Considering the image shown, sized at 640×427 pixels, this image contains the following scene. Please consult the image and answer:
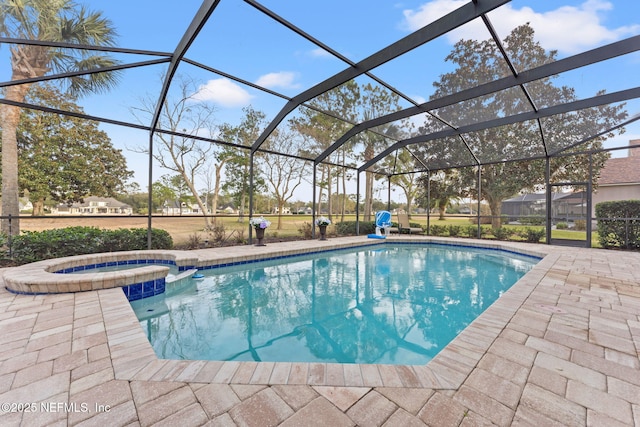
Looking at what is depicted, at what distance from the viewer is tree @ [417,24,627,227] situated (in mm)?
4866

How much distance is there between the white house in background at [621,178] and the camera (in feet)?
26.7

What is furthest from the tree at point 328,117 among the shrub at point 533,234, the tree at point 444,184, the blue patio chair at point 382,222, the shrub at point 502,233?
the shrub at point 533,234

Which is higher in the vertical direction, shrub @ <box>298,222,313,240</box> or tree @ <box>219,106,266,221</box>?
tree @ <box>219,106,266,221</box>

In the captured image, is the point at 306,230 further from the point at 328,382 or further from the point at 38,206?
the point at 328,382

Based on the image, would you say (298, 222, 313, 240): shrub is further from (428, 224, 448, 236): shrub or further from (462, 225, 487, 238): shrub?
(462, 225, 487, 238): shrub

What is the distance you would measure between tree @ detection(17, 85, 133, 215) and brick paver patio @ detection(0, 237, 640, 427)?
24.3 ft

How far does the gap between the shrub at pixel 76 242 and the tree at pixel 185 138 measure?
9.30 feet

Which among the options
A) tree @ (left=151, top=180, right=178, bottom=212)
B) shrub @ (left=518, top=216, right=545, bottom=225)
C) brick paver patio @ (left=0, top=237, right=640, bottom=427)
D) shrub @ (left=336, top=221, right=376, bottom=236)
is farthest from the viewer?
shrub @ (left=336, top=221, right=376, bottom=236)

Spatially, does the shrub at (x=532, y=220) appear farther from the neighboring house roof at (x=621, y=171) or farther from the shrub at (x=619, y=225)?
the neighboring house roof at (x=621, y=171)

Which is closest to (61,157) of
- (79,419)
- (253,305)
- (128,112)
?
(128,112)

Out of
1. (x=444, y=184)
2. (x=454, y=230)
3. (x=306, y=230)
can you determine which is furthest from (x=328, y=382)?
(x=444, y=184)

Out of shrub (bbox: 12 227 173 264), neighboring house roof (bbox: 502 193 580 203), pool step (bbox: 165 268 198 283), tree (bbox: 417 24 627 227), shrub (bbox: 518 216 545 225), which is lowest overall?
pool step (bbox: 165 268 198 283)

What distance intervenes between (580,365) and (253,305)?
338 cm

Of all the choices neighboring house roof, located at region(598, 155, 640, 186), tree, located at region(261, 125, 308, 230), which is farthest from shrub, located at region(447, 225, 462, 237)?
tree, located at region(261, 125, 308, 230)
